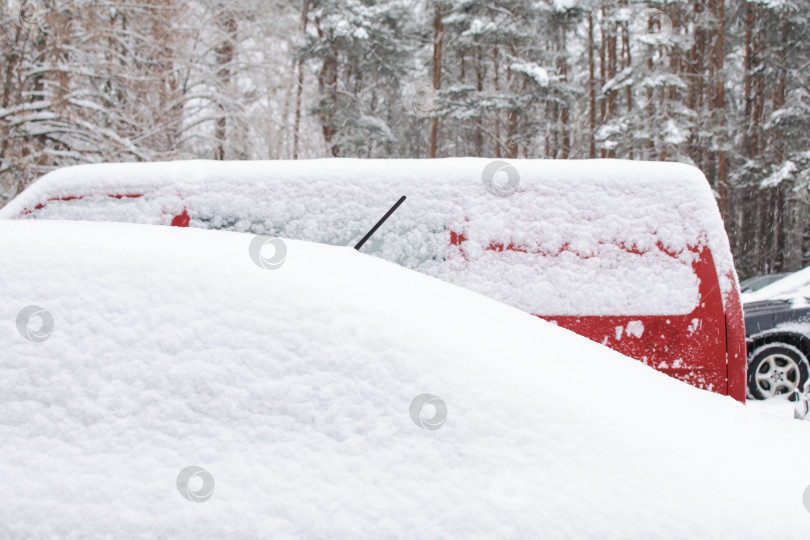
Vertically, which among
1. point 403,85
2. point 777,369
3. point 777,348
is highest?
point 403,85

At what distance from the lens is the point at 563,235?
2889mm

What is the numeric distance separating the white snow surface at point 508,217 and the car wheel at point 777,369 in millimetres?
3493

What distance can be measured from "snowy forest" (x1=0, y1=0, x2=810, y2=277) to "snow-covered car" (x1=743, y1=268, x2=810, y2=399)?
25.4 ft

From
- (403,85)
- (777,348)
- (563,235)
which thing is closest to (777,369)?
(777,348)

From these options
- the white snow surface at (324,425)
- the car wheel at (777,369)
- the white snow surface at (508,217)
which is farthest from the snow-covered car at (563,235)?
the car wheel at (777,369)

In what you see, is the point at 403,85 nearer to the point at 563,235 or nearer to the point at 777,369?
the point at 777,369

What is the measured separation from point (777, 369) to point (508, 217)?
13.7 feet

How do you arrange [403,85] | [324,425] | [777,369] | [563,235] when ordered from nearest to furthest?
[324,425], [563,235], [777,369], [403,85]

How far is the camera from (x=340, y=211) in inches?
121

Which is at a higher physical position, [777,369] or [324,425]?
[324,425]

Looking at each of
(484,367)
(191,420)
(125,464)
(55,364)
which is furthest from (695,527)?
(55,364)

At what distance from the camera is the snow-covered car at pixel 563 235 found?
2.84 metres

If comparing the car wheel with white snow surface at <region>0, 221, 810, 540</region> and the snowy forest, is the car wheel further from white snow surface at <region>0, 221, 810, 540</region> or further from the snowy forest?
the snowy forest

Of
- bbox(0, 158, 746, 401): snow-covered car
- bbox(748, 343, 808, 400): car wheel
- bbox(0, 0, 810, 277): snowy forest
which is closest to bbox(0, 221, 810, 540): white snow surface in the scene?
bbox(0, 158, 746, 401): snow-covered car
